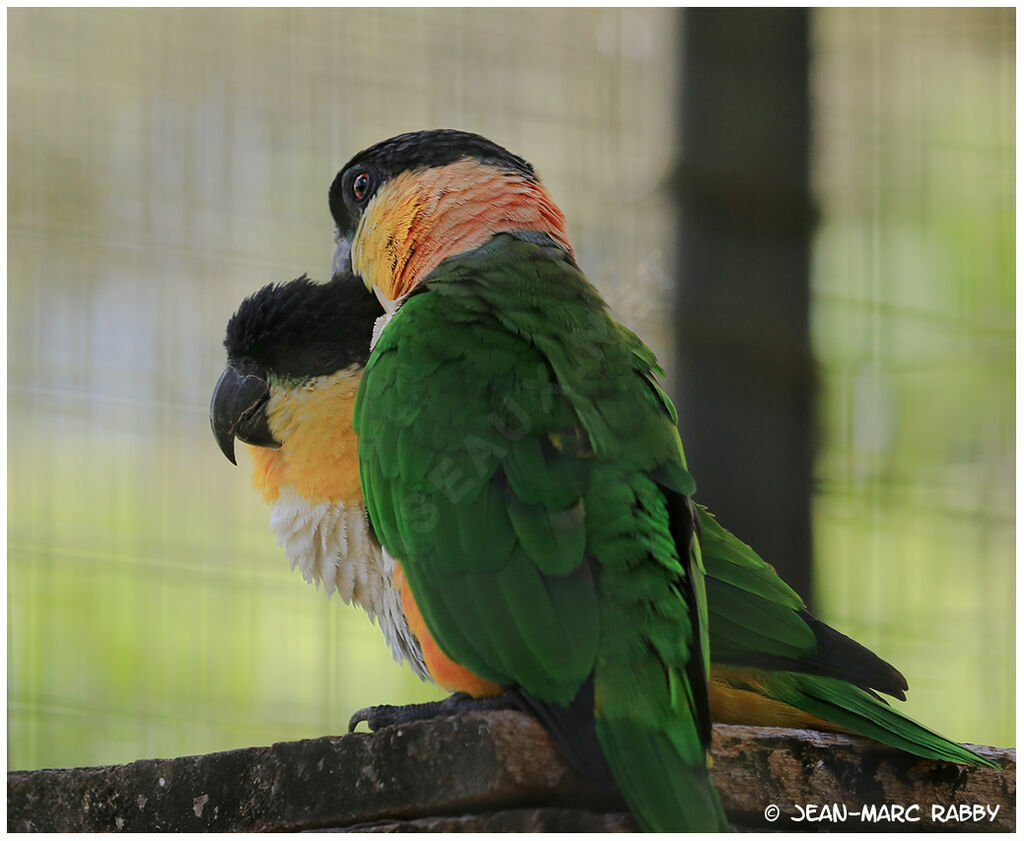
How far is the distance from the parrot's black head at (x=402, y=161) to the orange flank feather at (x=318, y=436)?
0.21m

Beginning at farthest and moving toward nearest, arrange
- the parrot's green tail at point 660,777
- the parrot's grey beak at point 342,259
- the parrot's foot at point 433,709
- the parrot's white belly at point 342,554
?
the parrot's grey beak at point 342,259 < the parrot's white belly at point 342,554 < the parrot's foot at point 433,709 < the parrot's green tail at point 660,777

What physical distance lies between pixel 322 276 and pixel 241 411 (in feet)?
0.66

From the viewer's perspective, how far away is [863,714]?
0.98 m

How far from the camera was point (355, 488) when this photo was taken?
112 centimetres

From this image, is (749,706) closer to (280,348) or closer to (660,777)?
(660,777)

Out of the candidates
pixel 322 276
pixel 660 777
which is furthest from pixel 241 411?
pixel 660 777

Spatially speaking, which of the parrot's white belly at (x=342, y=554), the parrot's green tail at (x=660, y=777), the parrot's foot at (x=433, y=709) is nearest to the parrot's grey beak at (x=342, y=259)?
the parrot's white belly at (x=342, y=554)

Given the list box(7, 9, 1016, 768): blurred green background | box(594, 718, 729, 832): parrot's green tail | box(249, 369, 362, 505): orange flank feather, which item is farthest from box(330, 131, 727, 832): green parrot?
box(7, 9, 1016, 768): blurred green background

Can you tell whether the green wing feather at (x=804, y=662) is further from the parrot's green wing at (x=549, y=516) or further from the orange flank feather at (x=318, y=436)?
the orange flank feather at (x=318, y=436)

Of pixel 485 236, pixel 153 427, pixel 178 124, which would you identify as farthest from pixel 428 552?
pixel 178 124

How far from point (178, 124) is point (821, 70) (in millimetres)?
864

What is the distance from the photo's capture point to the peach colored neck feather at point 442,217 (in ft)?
3.75

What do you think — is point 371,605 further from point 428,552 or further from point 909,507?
point 909,507

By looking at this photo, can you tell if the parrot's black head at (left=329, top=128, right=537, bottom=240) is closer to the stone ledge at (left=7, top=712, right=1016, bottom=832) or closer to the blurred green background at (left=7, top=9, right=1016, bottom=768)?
the blurred green background at (left=7, top=9, right=1016, bottom=768)
